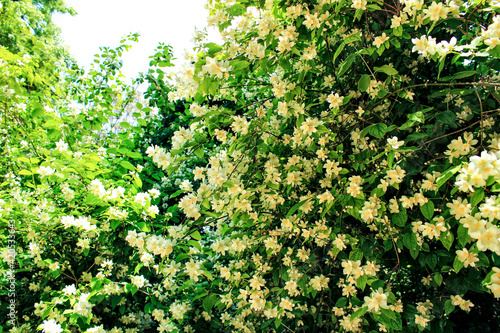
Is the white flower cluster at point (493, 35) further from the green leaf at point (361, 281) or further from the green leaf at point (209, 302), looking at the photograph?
the green leaf at point (209, 302)

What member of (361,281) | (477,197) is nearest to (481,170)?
(477,197)

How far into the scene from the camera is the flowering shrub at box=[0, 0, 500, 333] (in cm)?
123

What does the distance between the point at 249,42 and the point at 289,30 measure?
25cm

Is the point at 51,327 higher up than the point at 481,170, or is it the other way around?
the point at 481,170

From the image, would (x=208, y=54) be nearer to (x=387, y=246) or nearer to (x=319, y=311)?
(x=387, y=246)

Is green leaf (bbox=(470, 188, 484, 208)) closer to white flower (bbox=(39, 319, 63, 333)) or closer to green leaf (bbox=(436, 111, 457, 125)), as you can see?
green leaf (bbox=(436, 111, 457, 125))

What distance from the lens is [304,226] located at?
5.22 ft

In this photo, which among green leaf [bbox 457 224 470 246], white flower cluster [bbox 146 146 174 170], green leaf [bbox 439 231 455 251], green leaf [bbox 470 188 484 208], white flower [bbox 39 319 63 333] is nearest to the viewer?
green leaf [bbox 470 188 484 208]

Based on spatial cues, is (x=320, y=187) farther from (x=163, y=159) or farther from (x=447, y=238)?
(x=163, y=159)

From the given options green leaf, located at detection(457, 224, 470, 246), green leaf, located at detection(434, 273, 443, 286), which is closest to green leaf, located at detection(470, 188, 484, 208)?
green leaf, located at detection(457, 224, 470, 246)

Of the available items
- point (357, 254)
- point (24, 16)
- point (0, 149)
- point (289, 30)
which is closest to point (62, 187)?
point (0, 149)

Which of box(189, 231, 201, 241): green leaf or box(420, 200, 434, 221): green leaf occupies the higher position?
box(189, 231, 201, 241): green leaf

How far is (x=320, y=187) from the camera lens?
72.5 inches

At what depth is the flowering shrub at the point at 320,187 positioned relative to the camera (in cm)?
123
